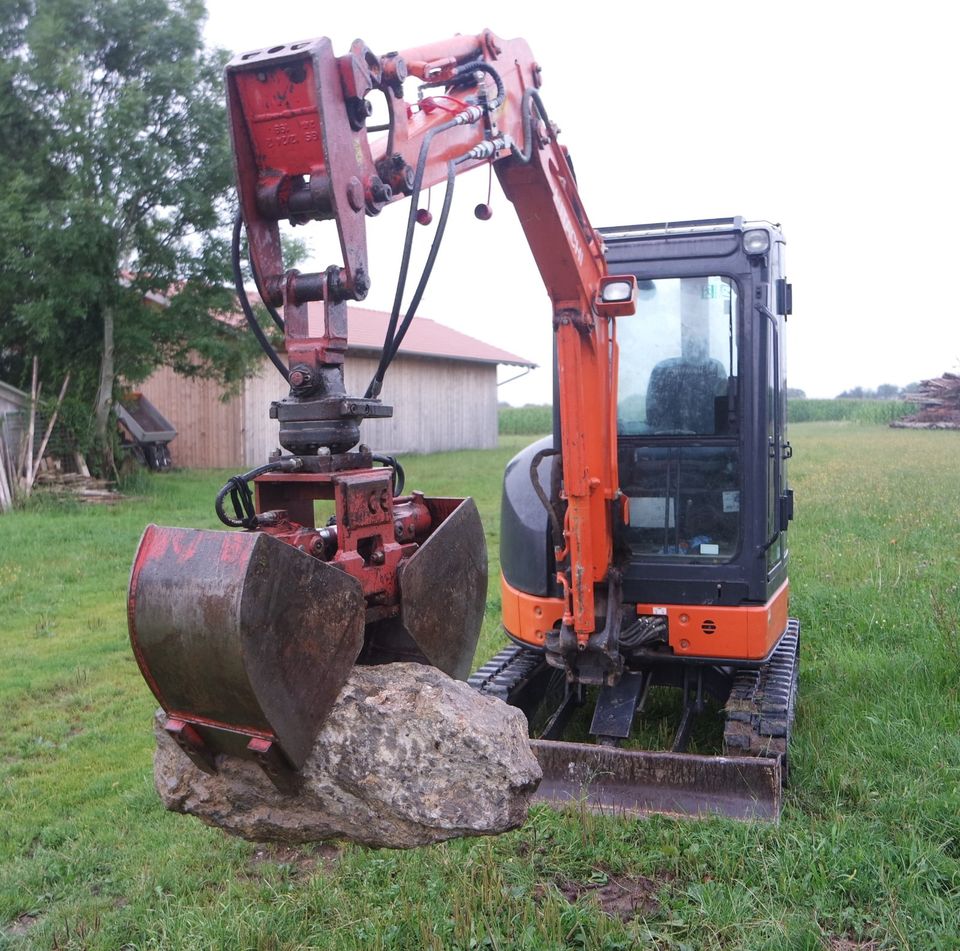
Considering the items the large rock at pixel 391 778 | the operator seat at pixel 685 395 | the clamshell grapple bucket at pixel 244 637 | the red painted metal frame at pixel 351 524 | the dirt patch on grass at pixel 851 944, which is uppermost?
the operator seat at pixel 685 395

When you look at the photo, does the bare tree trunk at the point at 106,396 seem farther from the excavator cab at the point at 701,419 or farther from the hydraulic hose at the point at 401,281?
the hydraulic hose at the point at 401,281

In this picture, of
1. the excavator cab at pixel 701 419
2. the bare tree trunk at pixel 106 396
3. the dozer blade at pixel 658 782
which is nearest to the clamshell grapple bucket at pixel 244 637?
the dozer blade at pixel 658 782

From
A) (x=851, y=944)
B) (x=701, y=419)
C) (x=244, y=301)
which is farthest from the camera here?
(x=701, y=419)

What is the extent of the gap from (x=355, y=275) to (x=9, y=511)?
1425 centimetres

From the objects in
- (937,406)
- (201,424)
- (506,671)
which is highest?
(201,424)

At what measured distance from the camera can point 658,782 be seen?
479cm

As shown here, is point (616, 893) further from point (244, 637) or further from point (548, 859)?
point (244, 637)

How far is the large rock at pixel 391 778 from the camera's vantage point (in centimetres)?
258

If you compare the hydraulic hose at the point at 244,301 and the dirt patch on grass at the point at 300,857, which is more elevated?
the hydraulic hose at the point at 244,301

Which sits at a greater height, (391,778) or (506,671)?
(391,778)

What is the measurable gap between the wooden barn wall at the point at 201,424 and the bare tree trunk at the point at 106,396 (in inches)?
230

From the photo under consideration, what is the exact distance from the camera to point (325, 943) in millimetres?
3625

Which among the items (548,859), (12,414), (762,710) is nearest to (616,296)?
(762,710)

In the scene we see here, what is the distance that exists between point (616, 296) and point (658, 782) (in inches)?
88.8
